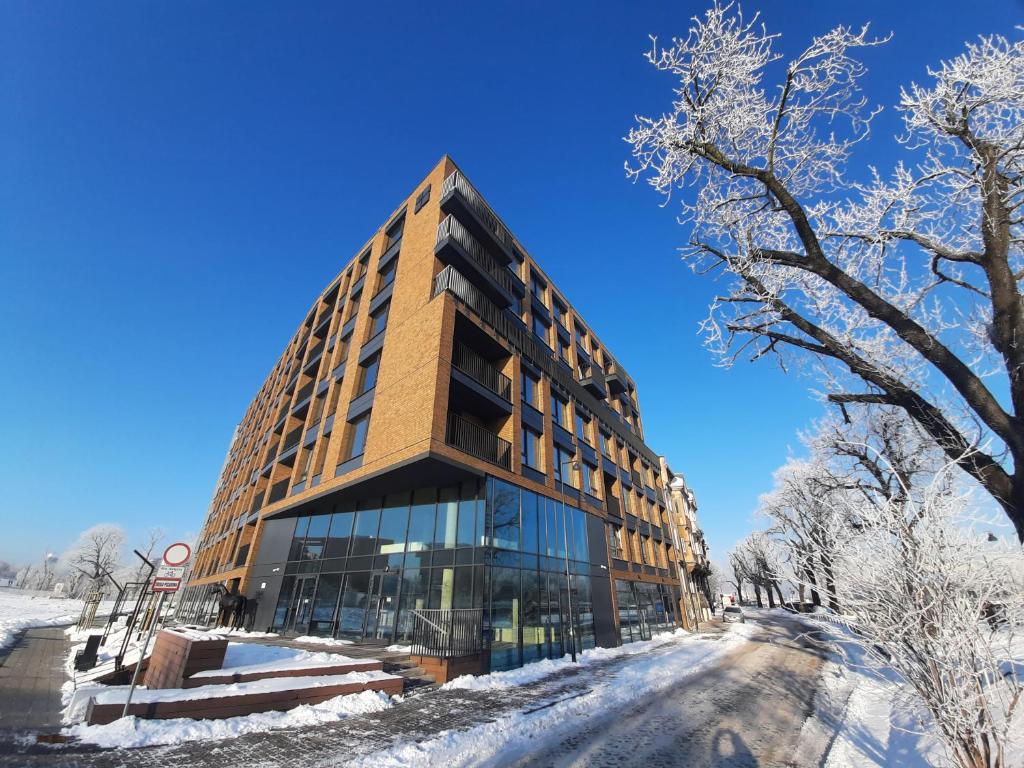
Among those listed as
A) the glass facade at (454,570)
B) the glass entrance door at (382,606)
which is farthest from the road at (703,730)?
the glass entrance door at (382,606)

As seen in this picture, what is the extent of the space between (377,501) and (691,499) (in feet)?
153

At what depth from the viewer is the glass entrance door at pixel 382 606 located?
14141 millimetres

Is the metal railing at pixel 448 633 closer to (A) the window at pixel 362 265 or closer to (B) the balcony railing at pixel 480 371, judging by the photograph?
(B) the balcony railing at pixel 480 371

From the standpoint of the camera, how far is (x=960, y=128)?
5.99 meters

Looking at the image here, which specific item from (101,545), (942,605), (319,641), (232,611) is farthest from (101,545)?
(942,605)

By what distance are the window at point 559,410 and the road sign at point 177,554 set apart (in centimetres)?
1544

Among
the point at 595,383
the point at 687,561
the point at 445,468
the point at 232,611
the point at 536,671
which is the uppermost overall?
the point at 595,383

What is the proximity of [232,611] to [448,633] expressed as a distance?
1596 centimetres

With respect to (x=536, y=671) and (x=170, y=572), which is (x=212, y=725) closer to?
(x=170, y=572)

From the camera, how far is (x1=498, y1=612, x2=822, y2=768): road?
6020 mm

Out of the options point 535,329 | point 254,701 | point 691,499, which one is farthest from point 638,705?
point 691,499

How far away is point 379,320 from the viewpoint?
19.6 meters

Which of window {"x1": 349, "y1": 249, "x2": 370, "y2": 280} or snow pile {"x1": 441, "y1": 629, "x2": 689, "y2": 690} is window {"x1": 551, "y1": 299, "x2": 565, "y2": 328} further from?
snow pile {"x1": 441, "y1": 629, "x2": 689, "y2": 690}

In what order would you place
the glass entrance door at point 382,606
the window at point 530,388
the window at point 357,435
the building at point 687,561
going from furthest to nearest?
the building at point 687,561, the window at point 530,388, the window at point 357,435, the glass entrance door at point 382,606
